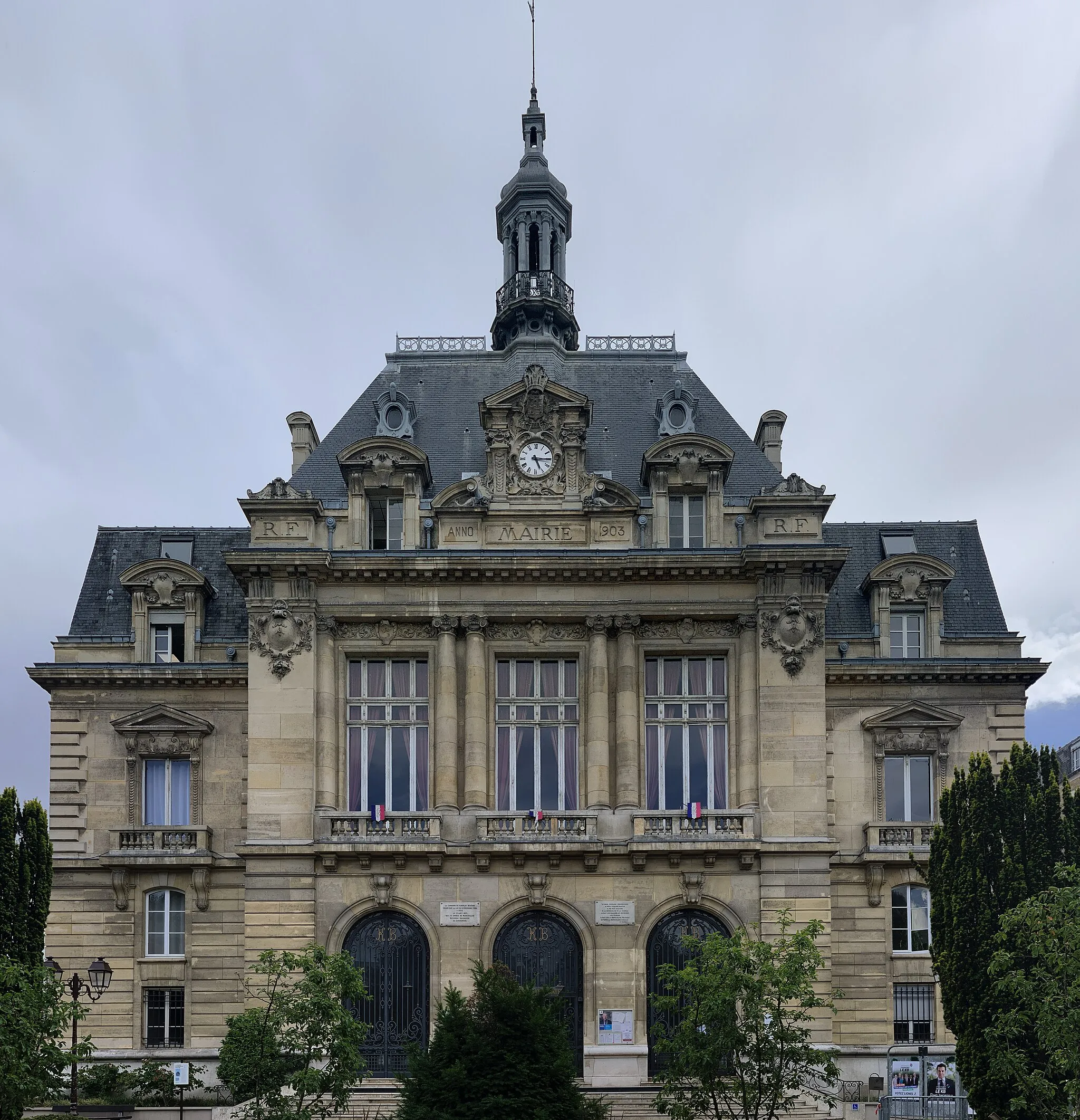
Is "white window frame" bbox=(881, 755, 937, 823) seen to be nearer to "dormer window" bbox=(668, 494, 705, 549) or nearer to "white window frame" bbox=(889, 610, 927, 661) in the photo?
"white window frame" bbox=(889, 610, 927, 661)

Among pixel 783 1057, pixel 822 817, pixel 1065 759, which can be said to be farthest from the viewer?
pixel 1065 759

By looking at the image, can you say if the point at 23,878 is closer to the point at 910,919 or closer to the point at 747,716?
the point at 747,716

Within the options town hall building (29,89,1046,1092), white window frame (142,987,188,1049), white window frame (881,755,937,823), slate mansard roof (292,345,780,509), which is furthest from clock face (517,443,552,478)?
white window frame (142,987,188,1049)

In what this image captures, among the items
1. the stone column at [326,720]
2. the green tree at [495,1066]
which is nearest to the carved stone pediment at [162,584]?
the stone column at [326,720]

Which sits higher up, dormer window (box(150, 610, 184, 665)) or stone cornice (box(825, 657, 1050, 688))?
dormer window (box(150, 610, 184, 665))

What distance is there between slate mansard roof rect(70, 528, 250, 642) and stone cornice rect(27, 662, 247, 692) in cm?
131

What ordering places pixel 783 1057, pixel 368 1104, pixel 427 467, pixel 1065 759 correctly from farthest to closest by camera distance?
pixel 1065 759 → pixel 427 467 → pixel 368 1104 → pixel 783 1057

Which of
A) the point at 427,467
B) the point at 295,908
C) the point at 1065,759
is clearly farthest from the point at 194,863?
the point at 1065,759

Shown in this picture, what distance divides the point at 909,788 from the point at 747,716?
7055 millimetres

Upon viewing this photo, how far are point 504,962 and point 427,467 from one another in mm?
14968

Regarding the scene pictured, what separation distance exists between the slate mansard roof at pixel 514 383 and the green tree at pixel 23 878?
1442 centimetres

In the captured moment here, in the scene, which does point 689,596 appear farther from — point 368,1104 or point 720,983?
point 368,1104

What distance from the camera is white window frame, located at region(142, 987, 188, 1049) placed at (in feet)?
150

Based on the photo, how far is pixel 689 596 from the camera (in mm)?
43812
